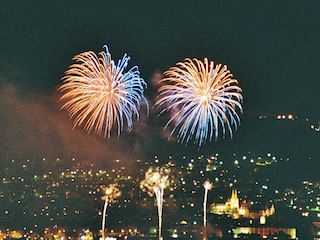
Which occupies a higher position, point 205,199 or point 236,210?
point 205,199

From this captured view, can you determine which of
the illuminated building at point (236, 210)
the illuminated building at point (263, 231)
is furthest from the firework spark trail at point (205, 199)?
the illuminated building at point (263, 231)

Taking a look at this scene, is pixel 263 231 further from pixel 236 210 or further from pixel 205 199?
pixel 205 199

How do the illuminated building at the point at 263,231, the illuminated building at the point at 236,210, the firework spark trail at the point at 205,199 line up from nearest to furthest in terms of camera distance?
the illuminated building at the point at 263,231 → the firework spark trail at the point at 205,199 → the illuminated building at the point at 236,210

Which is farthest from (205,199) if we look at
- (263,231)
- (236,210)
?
(263,231)

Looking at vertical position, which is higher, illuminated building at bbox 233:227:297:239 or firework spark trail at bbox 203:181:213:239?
firework spark trail at bbox 203:181:213:239

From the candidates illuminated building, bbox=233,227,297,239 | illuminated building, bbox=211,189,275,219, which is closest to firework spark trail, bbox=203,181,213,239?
illuminated building, bbox=211,189,275,219

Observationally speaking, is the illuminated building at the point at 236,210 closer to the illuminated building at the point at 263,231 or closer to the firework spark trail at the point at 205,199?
the firework spark trail at the point at 205,199

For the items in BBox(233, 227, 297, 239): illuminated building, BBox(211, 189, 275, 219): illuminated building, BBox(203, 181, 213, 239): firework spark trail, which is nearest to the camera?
BBox(233, 227, 297, 239): illuminated building

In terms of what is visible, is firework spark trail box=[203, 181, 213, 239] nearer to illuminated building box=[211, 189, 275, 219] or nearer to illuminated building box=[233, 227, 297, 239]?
illuminated building box=[211, 189, 275, 219]

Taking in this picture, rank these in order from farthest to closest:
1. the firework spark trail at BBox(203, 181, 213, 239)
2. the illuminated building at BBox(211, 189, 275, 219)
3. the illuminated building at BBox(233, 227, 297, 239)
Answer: the illuminated building at BBox(211, 189, 275, 219) < the firework spark trail at BBox(203, 181, 213, 239) < the illuminated building at BBox(233, 227, 297, 239)

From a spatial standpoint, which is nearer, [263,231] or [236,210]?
[263,231]

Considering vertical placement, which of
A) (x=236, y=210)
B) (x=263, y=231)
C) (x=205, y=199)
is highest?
(x=205, y=199)

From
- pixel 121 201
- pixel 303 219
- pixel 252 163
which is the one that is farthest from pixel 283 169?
pixel 121 201
